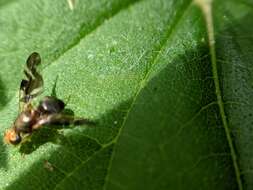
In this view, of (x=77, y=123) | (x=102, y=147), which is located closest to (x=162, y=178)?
(x=102, y=147)

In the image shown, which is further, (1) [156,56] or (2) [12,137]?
(1) [156,56]

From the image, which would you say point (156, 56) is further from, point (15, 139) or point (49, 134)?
point (15, 139)

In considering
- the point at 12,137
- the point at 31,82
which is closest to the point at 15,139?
the point at 12,137

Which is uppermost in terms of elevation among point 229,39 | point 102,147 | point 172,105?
point 229,39

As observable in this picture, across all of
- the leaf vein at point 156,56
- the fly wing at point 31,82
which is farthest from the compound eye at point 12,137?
the leaf vein at point 156,56

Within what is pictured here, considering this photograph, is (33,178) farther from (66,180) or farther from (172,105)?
(172,105)

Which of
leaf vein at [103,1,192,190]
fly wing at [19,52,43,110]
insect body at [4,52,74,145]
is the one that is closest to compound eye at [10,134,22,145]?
insect body at [4,52,74,145]
